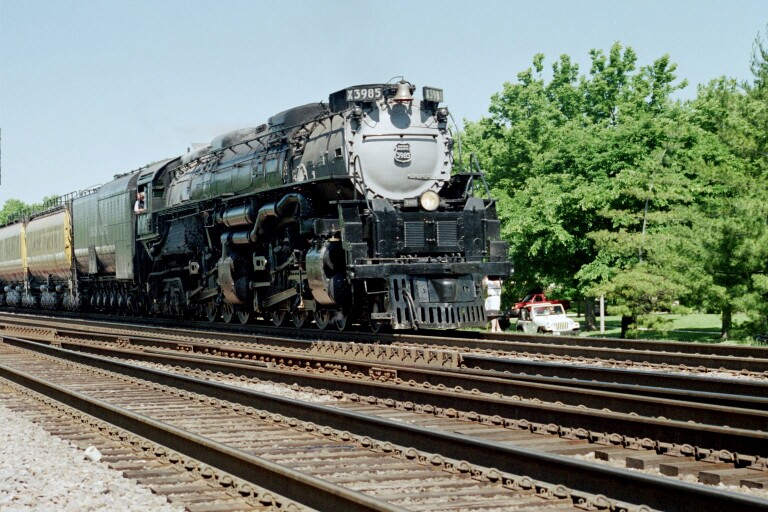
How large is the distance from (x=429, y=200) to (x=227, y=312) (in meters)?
8.08

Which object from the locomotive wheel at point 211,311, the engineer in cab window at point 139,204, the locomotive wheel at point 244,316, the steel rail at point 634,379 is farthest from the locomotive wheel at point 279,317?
the engineer in cab window at point 139,204

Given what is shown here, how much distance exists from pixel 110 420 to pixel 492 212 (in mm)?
9690

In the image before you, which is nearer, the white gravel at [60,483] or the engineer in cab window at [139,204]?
the white gravel at [60,483]

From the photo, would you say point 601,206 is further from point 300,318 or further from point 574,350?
point 574,350

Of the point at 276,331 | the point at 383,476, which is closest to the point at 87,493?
the point at 383,476

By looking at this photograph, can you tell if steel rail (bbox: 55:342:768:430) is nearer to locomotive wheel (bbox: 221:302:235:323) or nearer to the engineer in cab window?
locomotive wheel (bbox: 221:302:235:323)

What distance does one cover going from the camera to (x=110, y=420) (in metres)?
9.01

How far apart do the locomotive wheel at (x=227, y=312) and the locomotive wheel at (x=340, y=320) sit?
526 centimetres

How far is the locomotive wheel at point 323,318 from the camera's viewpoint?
57.9 feet

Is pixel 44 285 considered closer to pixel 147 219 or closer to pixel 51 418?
pixel 147 219

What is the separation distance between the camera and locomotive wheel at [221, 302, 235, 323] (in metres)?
22.1

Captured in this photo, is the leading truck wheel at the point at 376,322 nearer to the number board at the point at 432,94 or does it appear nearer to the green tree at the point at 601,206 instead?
the number board at the point at 432,94

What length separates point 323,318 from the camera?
1786 centimetres

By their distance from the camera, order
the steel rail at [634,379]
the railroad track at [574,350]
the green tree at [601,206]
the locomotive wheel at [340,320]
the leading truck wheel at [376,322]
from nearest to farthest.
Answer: the steel rail at [634,379], the railroad track at [574,350], the leading truck wheel at [376,322], the locomotive wheel at [340,320], the green tree at [601,206]
